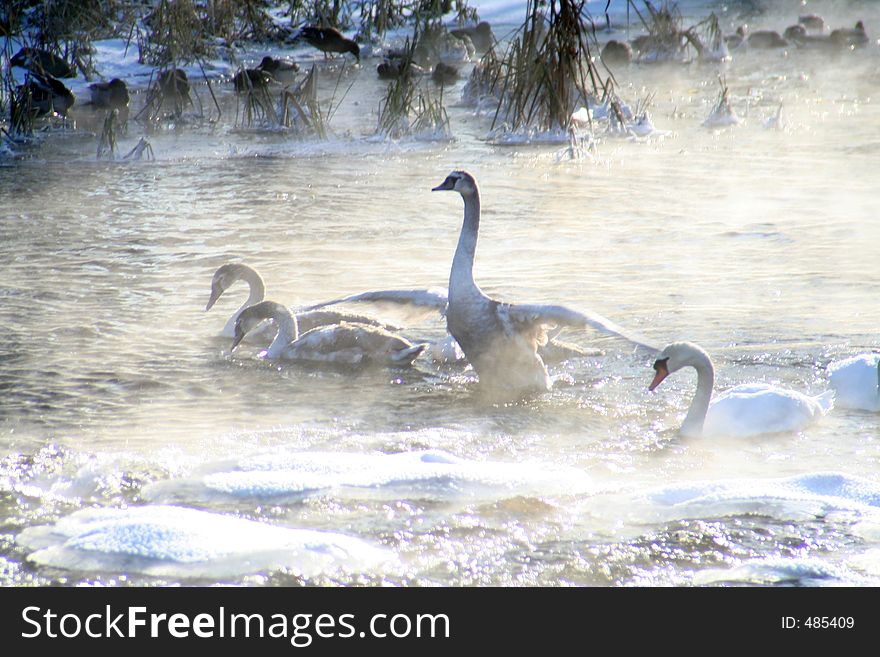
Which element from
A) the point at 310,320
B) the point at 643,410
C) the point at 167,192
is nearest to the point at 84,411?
the point at 310,320

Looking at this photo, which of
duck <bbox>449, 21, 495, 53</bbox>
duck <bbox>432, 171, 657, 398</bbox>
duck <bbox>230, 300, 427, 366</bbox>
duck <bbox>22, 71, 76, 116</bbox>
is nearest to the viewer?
duck <bbox>432, 171, 657, 398</bbox>

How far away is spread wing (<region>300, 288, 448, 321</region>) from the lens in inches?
355

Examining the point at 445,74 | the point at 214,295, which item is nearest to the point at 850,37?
the point at 445,74

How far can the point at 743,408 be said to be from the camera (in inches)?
282

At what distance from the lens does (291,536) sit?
549cm

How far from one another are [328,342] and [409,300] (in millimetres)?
663

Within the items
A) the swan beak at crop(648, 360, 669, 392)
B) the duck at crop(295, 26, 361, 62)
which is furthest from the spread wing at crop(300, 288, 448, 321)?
the duck at crop(295, 26, 361, 62)

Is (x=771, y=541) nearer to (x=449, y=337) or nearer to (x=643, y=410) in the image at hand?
(x=643, y=410)

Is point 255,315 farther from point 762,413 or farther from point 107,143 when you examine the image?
point 107,143

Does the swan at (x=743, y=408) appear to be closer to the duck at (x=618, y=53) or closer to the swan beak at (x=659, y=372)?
the swan beak at (x=659, y=372)

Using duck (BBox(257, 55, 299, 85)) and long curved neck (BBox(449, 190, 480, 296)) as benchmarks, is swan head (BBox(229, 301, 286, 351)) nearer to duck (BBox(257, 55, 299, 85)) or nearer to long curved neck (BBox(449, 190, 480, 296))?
long curved neck (BBox(449, 190, 480, 296))

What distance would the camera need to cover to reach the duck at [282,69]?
2264 cm

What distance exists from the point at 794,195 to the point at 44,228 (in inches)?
322

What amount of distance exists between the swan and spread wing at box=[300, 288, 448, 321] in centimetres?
211
